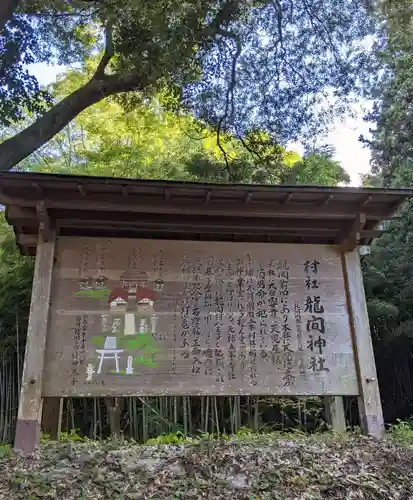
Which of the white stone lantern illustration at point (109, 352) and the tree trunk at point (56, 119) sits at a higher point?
the tree trunk at point (56, 119)

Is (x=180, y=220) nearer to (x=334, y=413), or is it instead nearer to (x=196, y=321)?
(x=196, y=321)

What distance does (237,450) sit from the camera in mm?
3939

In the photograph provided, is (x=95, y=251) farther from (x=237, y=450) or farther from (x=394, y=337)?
(x=394, y=337)

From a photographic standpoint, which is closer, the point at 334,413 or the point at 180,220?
the point at 180,220

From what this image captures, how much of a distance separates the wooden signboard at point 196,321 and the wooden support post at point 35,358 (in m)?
0.11

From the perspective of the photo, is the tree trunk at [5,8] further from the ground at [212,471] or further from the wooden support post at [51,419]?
the ground at [212,471]

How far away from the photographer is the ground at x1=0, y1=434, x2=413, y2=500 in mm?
3414

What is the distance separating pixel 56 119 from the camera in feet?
21.1

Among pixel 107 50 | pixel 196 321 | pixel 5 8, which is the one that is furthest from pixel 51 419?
pixel 107 50

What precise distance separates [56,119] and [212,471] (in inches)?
201

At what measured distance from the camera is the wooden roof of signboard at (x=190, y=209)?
446 cm

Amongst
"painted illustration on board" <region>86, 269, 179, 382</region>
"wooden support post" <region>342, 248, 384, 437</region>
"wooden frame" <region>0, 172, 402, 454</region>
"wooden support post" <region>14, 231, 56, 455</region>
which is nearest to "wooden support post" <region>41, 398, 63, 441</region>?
"wooden frame" <region>0, 172, 402, 454</region>

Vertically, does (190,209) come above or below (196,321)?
above

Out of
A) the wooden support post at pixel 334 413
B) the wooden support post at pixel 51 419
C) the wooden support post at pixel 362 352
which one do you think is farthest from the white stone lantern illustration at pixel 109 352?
the wooden support post at pixel 334 413
